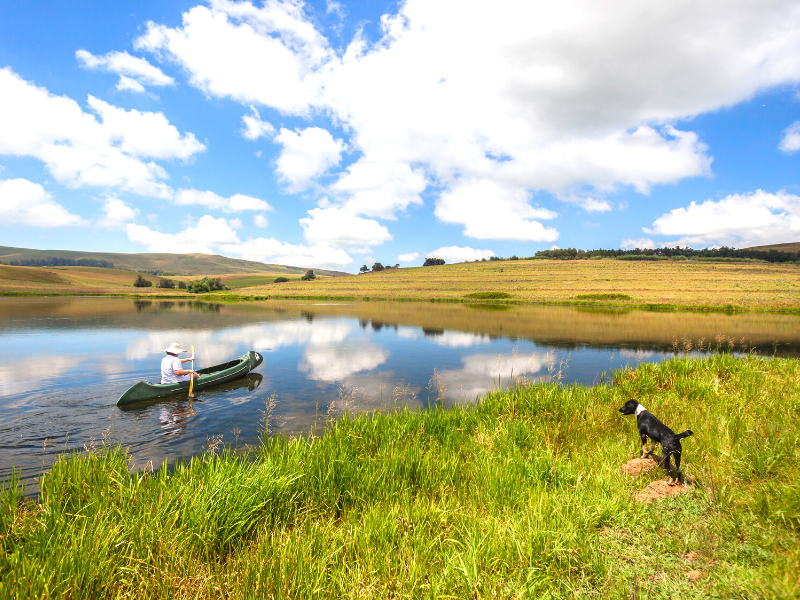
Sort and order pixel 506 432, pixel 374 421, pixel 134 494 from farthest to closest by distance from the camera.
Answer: pixel 374 421
pixel 506 432
pixel 134 494

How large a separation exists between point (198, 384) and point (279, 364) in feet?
18.1

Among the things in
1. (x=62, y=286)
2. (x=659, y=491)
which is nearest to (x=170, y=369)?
(x=659, y=491)

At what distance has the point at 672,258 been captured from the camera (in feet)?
370

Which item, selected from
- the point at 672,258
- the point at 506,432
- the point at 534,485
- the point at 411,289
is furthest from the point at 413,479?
the point at 672,258

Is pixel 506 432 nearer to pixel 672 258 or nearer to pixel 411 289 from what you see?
pixel 411 289

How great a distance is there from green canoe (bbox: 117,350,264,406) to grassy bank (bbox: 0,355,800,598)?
8.16 meters

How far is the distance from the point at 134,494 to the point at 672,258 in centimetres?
14038

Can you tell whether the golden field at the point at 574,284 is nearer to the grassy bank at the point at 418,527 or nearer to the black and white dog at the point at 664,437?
the black and white dog at the point at 664,437

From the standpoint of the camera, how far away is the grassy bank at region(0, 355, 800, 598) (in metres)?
3.30

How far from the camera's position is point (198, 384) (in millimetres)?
15234

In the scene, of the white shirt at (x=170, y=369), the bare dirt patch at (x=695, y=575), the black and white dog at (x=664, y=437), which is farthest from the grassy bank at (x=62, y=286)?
the bare dirt patch at (x=695, y=575)

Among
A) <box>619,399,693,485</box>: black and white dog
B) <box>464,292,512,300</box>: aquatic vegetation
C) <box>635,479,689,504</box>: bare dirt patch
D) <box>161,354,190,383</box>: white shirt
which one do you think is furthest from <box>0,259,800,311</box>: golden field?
<box>161,354,190,383</box>: white shirt

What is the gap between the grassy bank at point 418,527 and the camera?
3.30m

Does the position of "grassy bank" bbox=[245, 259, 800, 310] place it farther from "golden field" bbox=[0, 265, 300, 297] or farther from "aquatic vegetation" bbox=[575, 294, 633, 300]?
"golden field" bbox=[0, 265, 300, 297]
